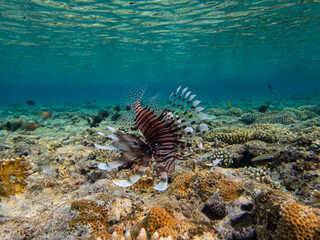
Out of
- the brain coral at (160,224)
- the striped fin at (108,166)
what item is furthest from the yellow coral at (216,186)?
the striped fin at (108,166)

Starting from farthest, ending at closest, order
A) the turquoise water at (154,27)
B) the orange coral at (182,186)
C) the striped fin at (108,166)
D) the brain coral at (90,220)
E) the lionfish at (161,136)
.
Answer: the turquoise water at (154,27)
the orange coral at (182,186)
the brain coral at (90,220)
the lionfish at (161,136)
the striped fin at (108,166)

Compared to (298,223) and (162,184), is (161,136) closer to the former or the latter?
(162,184)

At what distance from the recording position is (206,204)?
2375 mm

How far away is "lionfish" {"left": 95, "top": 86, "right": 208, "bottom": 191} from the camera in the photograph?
6.18 ft

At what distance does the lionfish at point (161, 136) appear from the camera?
→ 188cm

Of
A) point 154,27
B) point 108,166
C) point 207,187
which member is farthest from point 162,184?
point 154,27

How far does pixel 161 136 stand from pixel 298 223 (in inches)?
60.3

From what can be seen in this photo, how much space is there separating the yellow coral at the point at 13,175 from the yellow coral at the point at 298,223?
3.92 meters

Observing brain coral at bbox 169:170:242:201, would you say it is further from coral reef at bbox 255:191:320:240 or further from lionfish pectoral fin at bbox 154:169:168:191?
lionfish pectoral fin at bbox 154:169:168:191

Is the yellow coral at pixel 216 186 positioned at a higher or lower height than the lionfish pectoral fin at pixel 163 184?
lower

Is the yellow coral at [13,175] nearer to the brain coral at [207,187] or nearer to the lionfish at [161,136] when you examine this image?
the lionfish at [161,136]

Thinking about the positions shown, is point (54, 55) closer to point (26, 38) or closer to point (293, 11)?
point (26, 38)

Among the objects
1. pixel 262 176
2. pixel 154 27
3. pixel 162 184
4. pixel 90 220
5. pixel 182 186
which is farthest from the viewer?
pixel 154 27

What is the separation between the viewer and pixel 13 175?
346cm
